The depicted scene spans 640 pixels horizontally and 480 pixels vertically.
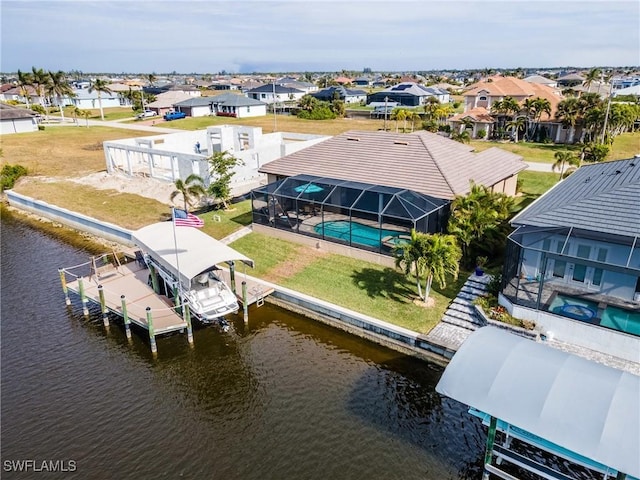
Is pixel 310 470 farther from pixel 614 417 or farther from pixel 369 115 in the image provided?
pixel 369 115

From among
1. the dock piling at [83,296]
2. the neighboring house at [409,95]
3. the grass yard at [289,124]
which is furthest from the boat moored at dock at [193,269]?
the neighboring house at [409,95]

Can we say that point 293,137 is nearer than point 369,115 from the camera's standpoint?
Yes

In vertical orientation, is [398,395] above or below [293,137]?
below

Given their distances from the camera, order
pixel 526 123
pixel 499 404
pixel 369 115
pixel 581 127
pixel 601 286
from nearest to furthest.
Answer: pixel 499 404 → pixel 601 286 → pixel 581 127 → pixel 526 123 → pixel 369 115

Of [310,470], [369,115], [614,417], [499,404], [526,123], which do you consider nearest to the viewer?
[614,417]

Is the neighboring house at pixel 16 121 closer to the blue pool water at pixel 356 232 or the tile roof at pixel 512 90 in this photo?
the blue pool water at pixel 356 232

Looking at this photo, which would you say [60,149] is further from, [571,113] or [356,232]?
[571,113]

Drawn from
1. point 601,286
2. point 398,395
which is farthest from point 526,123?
point 398,395

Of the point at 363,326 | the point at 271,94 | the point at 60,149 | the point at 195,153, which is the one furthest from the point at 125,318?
the point at 271,94
